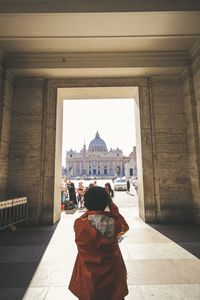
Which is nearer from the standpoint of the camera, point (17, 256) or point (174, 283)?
point (174, 283)

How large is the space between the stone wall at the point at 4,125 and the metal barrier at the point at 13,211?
642mm

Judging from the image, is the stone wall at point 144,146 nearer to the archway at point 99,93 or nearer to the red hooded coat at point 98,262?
the archway at point 99,93

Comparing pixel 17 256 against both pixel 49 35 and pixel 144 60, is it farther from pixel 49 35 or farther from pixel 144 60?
pixel 144 60

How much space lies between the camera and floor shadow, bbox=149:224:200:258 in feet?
16.4

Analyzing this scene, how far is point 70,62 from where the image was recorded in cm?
791

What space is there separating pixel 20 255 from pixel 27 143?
15.2 ft

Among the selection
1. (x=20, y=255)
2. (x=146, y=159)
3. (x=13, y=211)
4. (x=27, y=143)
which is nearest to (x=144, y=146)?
(x=146, y=159)

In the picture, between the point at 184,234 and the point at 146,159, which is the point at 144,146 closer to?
the point at 146,159

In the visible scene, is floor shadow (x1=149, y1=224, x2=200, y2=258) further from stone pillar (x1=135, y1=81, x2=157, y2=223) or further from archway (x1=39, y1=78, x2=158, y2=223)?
archway (x1=39, y1=78, x2=158, y2=223)

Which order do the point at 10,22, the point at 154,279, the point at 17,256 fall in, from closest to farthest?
the point at 154,279 < the point at 17,256 < the point at 10,22

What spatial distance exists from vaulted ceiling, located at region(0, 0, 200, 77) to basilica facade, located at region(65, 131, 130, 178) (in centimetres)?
10646

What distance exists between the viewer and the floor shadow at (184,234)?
4.98m

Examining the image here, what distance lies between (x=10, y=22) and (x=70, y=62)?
2428 mm

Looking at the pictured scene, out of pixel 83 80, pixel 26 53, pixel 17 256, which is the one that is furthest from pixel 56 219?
pixel 26 53
